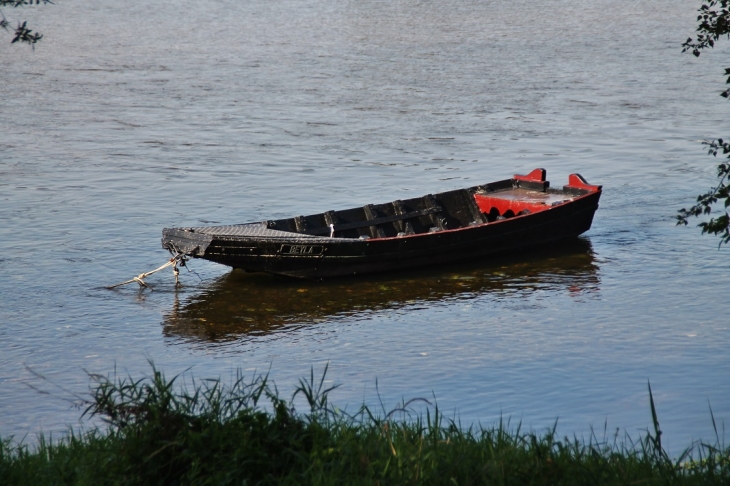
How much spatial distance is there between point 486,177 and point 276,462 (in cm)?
1553

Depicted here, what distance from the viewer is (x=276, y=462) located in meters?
6.09

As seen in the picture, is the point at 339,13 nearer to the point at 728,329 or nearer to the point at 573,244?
the point at 573,244

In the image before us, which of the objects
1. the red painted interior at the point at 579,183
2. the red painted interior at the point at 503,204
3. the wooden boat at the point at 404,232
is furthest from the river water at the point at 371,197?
the red painted interior at the point at 579,183

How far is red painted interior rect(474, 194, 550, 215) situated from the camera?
16.5m

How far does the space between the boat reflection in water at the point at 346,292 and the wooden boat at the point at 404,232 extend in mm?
230

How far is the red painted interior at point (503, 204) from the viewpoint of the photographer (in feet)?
54.2

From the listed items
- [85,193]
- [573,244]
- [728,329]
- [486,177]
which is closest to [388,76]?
[486,177]

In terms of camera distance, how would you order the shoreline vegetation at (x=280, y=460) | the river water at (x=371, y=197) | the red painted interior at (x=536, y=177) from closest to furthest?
the shoreline vegetation at (x=280, y=460) < the river water at (x=371, y=197) < the red painted interior at (x=536, y=177)

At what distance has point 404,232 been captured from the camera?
52.4 ft

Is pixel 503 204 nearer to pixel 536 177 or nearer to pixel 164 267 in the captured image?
pixel 536 177

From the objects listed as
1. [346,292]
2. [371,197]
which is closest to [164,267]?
[346,292]

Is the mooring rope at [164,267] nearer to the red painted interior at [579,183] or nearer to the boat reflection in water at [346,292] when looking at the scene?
the boat reflection in water at [346,292]

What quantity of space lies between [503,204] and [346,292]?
12.1 ft

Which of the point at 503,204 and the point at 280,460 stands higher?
the point at 503,204
